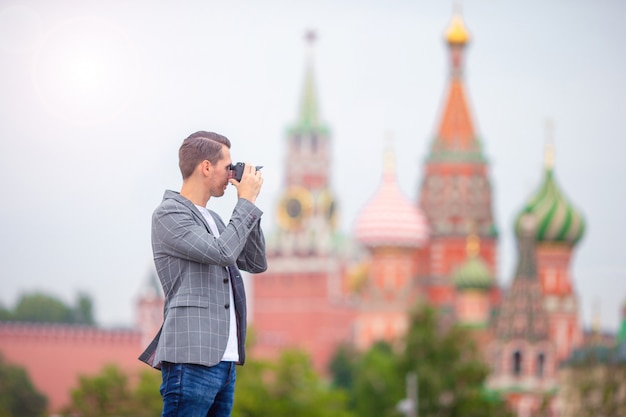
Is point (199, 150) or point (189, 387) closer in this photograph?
point (189, 387)

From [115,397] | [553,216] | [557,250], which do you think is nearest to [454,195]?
[557,250]

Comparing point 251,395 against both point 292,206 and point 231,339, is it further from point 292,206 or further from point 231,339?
point 231,339

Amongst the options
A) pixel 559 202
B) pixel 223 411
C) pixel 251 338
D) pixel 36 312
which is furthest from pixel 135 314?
pixel 223 411

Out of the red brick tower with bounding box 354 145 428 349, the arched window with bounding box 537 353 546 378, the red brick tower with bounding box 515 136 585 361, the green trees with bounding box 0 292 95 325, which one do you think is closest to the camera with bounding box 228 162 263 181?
the arched window with bounding box 537 353 546 378

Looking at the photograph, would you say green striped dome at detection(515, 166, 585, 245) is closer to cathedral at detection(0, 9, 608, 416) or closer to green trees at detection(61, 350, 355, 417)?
cathedral at detection(0, 9, 608, 416)

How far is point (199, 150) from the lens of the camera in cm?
575

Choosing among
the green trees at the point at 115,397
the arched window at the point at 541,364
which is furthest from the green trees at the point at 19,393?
the arched window at the point at 541,364

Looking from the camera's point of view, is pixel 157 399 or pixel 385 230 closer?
pixel 157 399

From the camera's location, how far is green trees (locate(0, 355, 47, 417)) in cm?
5366

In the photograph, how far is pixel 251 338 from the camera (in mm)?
46281

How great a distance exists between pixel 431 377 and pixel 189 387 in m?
39.4

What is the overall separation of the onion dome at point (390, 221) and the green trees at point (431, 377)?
17.5 meters

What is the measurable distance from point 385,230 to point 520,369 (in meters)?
15.5

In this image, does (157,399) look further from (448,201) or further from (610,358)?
(448,201)
